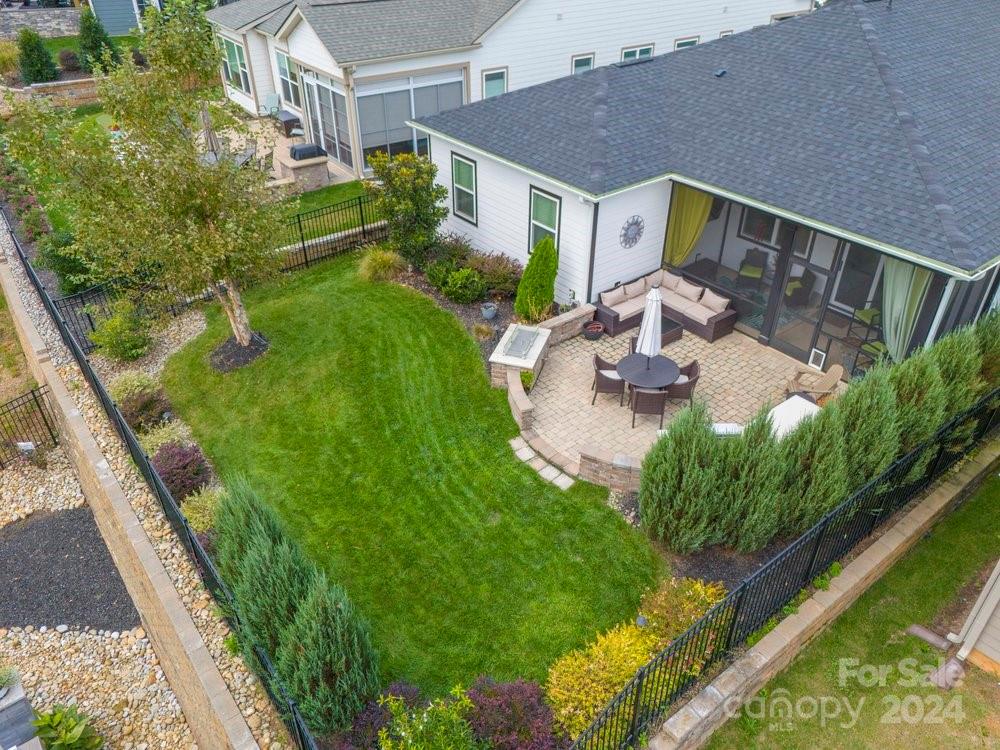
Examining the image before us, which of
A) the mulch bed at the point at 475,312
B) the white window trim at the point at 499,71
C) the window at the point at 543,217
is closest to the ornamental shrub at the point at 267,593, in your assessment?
the mulch bed at the point at 475,312

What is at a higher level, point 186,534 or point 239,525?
point 239,525

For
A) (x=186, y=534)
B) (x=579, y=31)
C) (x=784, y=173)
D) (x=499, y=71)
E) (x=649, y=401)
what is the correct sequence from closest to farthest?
(x=186, y=534), (x=649, y=401), (x=784, y=173), (x=499, y=71), (x=579, y=31)

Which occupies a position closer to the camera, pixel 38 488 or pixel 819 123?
pixel 819 123

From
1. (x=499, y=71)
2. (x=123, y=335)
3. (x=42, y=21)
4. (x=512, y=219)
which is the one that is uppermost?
(x=42, y=21)

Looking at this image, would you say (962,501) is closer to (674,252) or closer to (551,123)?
(674,252)

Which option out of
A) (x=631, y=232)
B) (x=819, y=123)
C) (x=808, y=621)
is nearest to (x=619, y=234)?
(x=631, y=232)

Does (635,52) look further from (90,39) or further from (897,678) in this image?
(90,39)

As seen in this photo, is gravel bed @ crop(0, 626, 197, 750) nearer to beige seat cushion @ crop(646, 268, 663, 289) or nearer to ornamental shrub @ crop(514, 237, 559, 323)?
ornamental shrub @ crop(514, 237, 559, 323)
